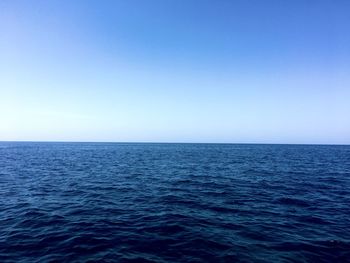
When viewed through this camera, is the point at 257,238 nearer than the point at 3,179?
Yes

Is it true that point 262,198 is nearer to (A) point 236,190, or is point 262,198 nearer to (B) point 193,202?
(A) point 236,190

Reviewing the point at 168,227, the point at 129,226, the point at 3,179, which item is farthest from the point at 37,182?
the point at 168,227

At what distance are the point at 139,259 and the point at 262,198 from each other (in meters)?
13.9

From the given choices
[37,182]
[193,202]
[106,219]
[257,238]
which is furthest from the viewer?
[37,182]

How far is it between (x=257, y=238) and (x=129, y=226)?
7.23 meters

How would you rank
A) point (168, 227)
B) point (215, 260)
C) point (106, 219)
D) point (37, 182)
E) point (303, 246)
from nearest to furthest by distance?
point (215, 260) → point (303, 246) → point (168, 227) → point (106, 219) → point (37, 182)

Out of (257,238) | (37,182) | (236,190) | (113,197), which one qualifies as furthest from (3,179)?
(257,238)

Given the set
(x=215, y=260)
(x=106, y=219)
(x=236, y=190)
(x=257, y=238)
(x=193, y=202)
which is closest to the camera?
(x=215, y=260)

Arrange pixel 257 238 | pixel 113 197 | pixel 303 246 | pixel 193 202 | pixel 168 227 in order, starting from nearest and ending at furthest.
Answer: pixel 303 246
pixel 257 238
pixel 168 227
pixel 193 202
pixel 113 197

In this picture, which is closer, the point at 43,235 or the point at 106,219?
the point at 43,235

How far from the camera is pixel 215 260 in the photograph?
361 inches

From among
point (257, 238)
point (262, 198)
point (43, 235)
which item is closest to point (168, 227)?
point (257, 238)

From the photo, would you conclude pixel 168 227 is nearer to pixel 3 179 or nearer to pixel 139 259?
pixel 139 259

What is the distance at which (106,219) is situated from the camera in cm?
1394
